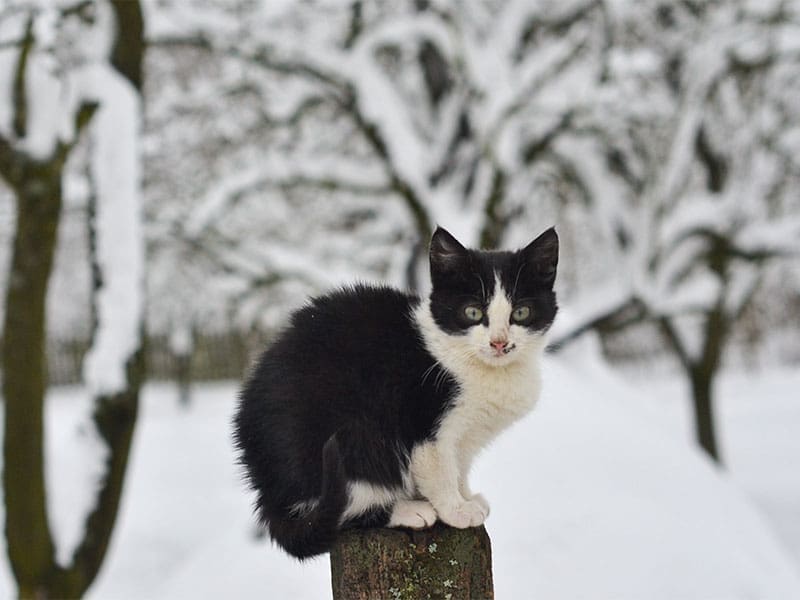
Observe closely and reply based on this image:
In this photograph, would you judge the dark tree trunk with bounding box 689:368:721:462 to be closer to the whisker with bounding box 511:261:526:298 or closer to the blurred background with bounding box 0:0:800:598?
the blurred background with bounding box 0:0:800:598

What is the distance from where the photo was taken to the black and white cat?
1958mm

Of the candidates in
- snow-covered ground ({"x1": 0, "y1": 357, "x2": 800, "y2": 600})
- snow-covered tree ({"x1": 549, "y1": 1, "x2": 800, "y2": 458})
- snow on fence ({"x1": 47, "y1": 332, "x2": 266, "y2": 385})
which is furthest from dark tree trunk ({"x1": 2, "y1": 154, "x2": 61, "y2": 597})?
snow on fence ({"x1": 47, "y1": 332, "x2": 266, "y2": 385})

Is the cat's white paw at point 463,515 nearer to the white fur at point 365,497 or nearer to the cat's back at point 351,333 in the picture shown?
the white fur at point 365,497

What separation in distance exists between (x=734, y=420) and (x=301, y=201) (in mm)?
8855

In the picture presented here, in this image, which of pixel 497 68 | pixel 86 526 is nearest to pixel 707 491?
pixel 86 526

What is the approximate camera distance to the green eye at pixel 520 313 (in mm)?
2121

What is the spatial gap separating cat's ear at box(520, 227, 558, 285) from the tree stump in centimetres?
65

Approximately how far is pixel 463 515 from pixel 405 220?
259 inches

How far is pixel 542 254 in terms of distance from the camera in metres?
2.18

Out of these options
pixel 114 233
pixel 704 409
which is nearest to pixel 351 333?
pixel 114 233

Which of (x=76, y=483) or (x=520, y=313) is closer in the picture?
(x=520, y=313)

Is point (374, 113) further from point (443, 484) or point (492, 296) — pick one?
point (443, 484)

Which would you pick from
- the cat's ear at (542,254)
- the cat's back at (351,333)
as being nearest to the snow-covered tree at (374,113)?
the cat's ear at (542,254)

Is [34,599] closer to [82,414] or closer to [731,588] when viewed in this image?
[82,414]
